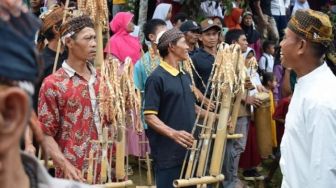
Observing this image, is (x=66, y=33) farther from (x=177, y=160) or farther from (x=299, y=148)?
(x=299, y=148)

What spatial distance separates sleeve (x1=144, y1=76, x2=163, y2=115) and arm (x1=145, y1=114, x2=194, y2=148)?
2.0 inches

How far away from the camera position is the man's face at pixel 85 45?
4.96m

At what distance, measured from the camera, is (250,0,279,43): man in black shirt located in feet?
40.8

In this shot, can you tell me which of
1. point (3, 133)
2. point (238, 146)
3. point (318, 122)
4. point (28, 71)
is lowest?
point (238, 146)

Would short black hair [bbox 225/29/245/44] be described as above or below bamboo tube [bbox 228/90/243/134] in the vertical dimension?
above

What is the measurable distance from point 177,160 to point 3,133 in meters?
4.34

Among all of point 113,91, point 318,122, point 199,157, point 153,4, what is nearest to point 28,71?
point 318,122

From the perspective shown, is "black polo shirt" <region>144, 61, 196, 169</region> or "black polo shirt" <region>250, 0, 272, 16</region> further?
"black polo shirt" <region>250, 0, 272, 16</region>

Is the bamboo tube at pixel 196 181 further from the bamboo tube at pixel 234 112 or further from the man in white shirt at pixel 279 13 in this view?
the man in white shirt at pixel 279 13

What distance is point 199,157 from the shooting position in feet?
19.0

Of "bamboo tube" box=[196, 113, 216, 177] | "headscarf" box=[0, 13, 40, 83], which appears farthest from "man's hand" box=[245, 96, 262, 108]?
"headscarf" box=[0, 13, 40, 83]

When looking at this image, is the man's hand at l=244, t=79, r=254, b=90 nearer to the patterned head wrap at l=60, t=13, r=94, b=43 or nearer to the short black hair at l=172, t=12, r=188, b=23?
the patterned head wrap at l=60, t=13, r=94, b=43

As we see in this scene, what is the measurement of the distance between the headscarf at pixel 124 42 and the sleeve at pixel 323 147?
15.6 ft

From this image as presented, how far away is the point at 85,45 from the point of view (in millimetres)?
4988
